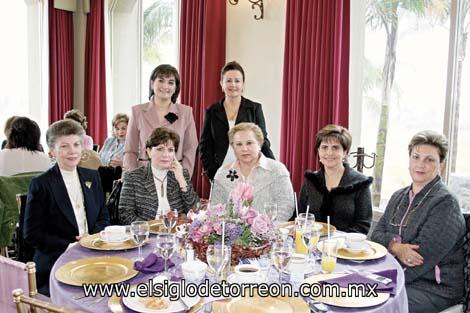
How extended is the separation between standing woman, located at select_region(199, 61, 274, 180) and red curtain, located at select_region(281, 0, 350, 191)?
0.36m

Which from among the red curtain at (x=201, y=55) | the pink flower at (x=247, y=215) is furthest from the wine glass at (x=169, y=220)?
the red curtain at (x=201, y=55)

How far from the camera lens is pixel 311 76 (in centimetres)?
353

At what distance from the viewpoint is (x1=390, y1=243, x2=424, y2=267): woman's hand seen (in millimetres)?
2209

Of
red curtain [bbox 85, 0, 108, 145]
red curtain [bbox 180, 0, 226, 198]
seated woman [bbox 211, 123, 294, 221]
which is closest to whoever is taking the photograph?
seated woman [bbox 211, 123, 294, 221]

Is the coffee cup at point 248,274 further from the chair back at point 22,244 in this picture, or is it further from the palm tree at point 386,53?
the palm tree at point 386,53

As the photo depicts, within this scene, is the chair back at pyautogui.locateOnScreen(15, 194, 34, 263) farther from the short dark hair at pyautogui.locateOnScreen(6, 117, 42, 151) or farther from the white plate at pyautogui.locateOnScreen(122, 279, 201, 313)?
the white plate at pyautogui.locateOnScreen(122, 279, 201, 313)

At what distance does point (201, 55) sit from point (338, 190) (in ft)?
7.84

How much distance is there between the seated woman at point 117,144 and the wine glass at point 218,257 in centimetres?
311

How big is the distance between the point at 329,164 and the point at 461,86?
1.08m

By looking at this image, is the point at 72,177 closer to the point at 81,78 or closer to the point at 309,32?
the point at 309,32

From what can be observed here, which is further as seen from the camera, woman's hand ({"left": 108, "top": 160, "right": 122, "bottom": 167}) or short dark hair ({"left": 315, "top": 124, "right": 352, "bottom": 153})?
woman's hand ({"left": 108, "top": 160, "right": 122, "bottom": 167})

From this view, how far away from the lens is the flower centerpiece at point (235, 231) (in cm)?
180

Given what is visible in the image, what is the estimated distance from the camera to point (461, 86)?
303 cm

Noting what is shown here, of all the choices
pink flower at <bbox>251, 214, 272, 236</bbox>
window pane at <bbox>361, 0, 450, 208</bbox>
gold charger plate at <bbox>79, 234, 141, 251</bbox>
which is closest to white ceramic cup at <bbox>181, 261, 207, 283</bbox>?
pink flower at <bbox>251, 214, 272, 236</bbox>
